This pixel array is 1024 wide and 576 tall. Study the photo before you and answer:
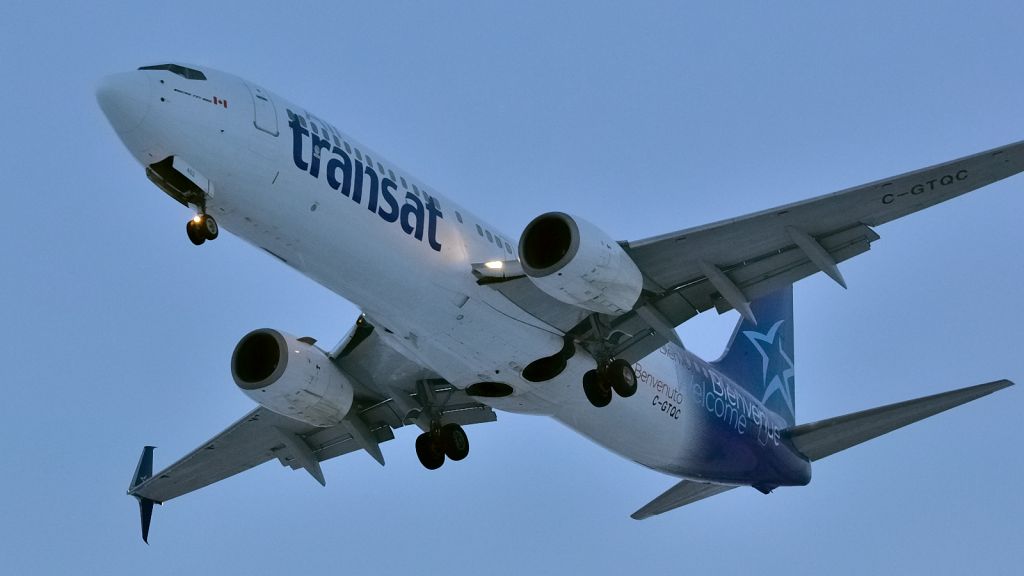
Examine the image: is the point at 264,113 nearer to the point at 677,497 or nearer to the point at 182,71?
the point at 182,71

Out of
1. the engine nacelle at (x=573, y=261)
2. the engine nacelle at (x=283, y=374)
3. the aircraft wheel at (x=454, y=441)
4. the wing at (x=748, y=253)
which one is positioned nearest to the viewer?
the wing at (x=748, y=253)

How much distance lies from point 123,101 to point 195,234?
2.37 metres

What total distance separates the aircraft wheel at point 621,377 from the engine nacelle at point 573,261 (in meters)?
2.19

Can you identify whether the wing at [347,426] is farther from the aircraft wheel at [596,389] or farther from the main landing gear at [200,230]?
the main landing gear at [200,230]

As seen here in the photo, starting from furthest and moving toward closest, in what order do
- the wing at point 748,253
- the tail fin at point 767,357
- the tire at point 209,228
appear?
the tail fin at point 767,357
the wing at point 748,253
the tire at point 209,228

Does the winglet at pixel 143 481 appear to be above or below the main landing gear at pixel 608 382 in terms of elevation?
below

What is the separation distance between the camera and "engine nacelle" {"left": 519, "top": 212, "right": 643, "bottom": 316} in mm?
23281

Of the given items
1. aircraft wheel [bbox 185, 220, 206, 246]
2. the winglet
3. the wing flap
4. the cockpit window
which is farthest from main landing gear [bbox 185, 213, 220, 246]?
the winglet

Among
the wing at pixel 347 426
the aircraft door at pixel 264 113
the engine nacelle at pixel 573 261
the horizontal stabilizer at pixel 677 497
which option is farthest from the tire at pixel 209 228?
the horizontal stabilizer at pixel 677 497

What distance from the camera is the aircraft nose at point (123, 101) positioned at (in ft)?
68.6

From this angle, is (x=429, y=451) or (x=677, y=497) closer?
(x=429, y=451)

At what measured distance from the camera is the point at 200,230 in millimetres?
21688

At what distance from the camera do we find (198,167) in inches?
854

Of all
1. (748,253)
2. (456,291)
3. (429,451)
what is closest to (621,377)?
→ (748,253)
